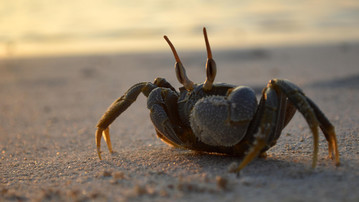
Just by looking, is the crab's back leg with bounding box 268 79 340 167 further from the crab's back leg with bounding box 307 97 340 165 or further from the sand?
the sand

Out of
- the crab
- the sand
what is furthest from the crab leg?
the sand

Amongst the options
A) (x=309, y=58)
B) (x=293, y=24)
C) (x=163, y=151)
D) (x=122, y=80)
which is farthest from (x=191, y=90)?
(x=293, y=24)

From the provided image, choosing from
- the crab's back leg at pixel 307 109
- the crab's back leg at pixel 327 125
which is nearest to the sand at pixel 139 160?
the crab's back leg at pixel 327 125

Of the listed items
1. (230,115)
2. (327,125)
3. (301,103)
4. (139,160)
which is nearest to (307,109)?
(301,103)

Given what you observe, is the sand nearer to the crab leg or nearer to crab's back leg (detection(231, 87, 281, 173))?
crab's back leg (detection(231, 87, 281, 173))

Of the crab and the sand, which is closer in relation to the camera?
the sand

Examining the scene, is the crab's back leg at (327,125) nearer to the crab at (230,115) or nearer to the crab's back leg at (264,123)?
the crab at (230,115)

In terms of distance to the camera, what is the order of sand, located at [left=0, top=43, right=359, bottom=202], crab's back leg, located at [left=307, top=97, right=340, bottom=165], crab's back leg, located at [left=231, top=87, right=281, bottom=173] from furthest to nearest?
crab's back leg, located at [left=307, top=97, right=340, bottom=165]
crab's back leg, located at [left=231, top=87, right=281, bottom=173]
sand, located at [left=0, top=43, right=359, bottom=202]

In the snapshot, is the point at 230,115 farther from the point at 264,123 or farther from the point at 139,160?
the point at 139,160

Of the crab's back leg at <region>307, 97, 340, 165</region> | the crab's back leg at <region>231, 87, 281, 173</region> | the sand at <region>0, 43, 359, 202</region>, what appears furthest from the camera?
the crab's back leg at <region>307, 97, 340, 165</region>

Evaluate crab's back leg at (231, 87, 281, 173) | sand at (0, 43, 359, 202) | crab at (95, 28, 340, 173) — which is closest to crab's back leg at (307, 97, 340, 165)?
crab at (95, 28, 340, 173)
